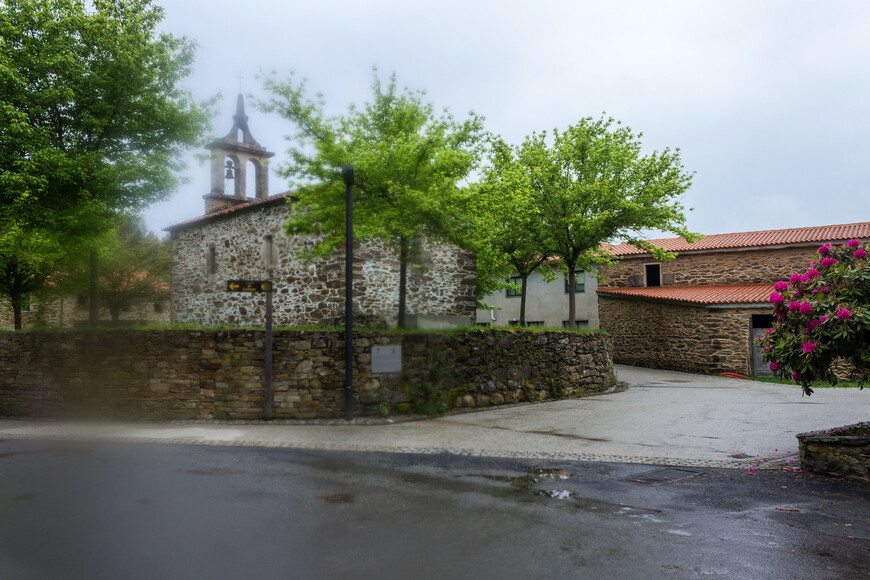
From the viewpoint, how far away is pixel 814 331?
757 cm

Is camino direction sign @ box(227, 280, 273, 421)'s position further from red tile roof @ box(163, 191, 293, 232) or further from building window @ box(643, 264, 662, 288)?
building window @ box(643, 264, 662, 288)

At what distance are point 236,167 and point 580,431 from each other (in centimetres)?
2093

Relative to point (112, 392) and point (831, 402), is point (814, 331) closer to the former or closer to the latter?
point (831, 402)

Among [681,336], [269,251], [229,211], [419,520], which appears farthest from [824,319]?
[681,336]

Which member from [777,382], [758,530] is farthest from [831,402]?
[758,530]

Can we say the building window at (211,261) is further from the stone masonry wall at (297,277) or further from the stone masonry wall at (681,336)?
the stone masonry wall at (681,336)

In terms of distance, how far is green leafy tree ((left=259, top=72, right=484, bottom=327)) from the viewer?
14.3 m

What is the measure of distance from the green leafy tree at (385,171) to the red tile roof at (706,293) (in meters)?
15.6

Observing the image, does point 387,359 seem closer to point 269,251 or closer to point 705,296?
point 269,251

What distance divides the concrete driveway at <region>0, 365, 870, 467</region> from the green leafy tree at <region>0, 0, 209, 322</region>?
545 cm

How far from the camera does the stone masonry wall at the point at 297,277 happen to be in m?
18.1

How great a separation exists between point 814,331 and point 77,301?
32.7m

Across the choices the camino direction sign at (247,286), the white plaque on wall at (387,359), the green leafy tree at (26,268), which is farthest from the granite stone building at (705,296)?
the green leafy tree at (26,268)

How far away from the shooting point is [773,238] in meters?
29.7
